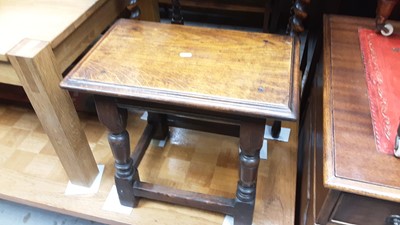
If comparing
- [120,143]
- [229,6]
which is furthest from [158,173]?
[229,6]

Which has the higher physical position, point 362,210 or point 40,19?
point 40,19

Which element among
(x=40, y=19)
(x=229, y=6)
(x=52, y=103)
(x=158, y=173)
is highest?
(x=40, y=19)

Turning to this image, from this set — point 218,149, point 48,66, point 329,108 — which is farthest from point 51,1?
point 329,108

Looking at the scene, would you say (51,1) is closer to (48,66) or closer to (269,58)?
(48,66)

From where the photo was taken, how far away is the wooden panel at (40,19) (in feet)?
2.31

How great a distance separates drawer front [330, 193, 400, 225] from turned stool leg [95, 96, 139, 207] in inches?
18.5

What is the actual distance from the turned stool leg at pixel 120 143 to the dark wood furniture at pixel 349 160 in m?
0.43

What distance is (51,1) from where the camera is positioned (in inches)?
33.8

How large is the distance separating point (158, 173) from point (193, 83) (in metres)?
0.45

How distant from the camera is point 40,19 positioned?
0.78m

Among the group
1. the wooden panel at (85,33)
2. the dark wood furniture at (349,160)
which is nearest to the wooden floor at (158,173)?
the dark wood furniture at (349,160)

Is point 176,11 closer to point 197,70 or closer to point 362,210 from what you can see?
point 197,70

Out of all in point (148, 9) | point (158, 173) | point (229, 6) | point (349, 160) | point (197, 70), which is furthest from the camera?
point (229, 6)

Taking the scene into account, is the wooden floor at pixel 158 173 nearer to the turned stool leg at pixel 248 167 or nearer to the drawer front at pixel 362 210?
the turned stool leg at pixel 248 167
